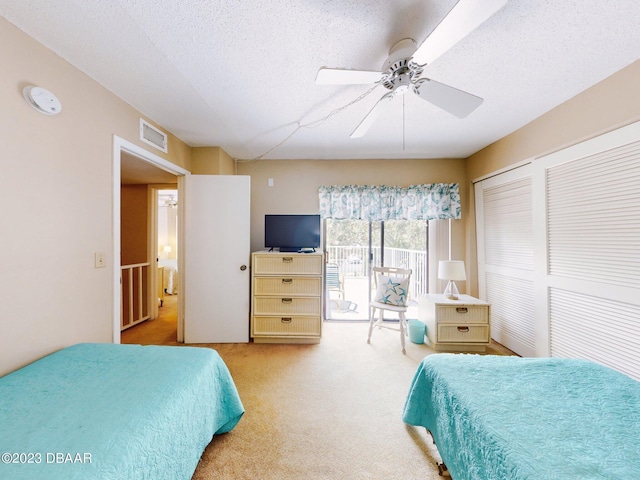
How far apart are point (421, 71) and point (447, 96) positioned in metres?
0.22

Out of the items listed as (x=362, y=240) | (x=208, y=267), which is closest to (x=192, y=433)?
(x=208, y=267)

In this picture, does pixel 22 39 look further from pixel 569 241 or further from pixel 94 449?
pixel 569 241

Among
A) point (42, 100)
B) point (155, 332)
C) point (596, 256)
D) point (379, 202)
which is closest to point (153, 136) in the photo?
point (42, 100)

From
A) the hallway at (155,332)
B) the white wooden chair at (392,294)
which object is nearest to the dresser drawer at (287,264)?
the white wooden chair at (392,294)

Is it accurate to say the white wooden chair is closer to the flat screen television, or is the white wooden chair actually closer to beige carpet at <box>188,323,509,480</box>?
beige carpet at <box>188,323,509,480</box>

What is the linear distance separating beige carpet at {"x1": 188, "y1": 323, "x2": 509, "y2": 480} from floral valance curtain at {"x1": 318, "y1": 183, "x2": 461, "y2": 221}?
1.67m

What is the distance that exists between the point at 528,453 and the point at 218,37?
2228 millimetres

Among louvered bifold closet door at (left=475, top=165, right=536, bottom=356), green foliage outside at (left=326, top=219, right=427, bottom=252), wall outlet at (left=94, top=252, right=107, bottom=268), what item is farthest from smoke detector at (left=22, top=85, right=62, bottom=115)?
louvered bifold closet door at (left=475, top=165, right=536, bottom=356)

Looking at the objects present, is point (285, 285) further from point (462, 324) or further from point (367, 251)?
point (462, 324)

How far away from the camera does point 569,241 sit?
2.04 m

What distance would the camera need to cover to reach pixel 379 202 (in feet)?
11.1

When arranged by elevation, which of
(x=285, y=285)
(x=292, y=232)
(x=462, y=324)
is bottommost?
(x=462, y=324)

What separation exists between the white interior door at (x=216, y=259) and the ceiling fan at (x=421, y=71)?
1.79 metres

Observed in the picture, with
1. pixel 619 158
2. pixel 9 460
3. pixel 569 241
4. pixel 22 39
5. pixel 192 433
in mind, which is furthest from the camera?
pixel 569 241
